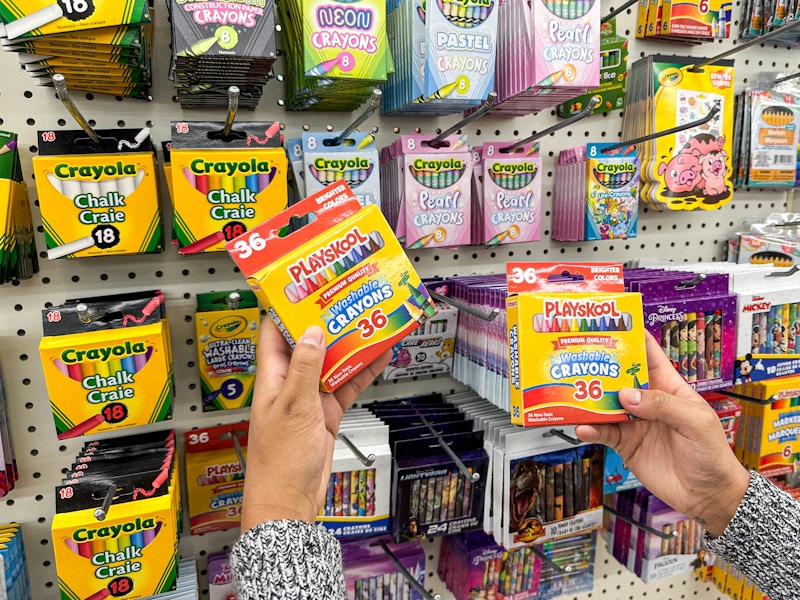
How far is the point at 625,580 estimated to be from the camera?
2.00 metres

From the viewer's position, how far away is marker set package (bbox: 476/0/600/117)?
4.00ft

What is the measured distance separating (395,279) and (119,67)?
662 millimetres

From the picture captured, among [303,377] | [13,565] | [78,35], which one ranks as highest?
[78,35]

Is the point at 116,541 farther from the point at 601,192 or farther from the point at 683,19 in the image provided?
the point at 683,19

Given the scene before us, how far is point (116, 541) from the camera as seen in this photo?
1.03m

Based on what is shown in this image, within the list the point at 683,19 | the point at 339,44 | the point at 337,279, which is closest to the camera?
the point at 337,279

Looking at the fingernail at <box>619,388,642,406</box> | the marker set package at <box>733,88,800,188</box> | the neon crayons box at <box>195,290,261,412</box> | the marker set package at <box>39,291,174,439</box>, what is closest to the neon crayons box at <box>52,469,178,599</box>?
the marker set package at <box>39,291,174,439</box>

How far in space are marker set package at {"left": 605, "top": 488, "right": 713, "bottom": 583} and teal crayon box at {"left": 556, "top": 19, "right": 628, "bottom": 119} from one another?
114cm

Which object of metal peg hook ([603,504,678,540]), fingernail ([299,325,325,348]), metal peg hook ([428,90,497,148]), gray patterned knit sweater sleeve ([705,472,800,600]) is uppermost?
metal peg hook ([428,90,497,148])

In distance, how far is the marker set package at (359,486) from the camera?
1.28 metres

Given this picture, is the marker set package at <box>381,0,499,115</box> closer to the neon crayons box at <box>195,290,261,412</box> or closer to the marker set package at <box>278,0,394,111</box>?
the marker set package at <box>278,0,394,111</box>

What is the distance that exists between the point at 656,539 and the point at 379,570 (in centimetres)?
84

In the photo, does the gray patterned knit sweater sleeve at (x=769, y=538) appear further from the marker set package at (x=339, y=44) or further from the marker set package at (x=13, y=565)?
the marker set package at (x=13, y=565)

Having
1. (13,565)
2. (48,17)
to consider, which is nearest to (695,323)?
(48,17)
